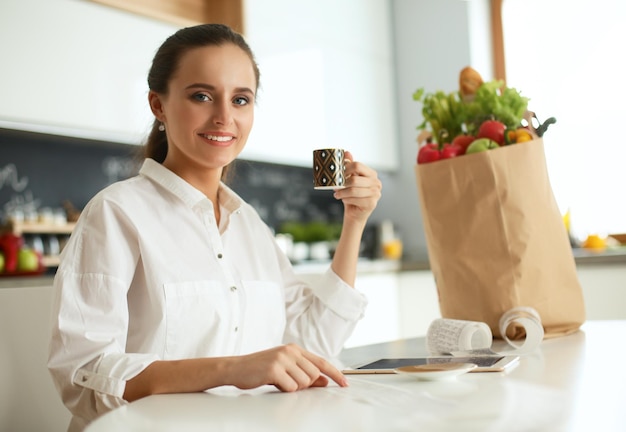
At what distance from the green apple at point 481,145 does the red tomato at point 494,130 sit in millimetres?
25

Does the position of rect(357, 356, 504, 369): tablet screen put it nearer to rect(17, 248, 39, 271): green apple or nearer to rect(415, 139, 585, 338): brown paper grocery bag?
rect(415, 139, 585, 338): brown paper grocery bag

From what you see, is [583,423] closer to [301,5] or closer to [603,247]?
[603,247]

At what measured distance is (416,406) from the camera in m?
0.79

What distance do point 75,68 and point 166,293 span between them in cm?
194

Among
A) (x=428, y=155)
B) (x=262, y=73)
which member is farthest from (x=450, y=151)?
(x=262, y=73)

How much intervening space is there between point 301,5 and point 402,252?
5.15 ft

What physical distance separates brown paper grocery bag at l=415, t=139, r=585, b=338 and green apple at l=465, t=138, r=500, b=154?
2 centimetres

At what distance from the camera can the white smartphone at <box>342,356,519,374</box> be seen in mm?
1047

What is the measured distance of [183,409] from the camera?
0.81m

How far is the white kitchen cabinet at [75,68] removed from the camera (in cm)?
273

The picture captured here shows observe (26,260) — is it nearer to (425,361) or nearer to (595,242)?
(425,361)

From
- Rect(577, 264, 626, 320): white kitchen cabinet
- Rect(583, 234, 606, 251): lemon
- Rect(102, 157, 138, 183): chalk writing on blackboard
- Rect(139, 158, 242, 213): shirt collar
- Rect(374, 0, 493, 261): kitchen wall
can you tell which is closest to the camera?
Rect(139, 158, 242, 213): shirt collar

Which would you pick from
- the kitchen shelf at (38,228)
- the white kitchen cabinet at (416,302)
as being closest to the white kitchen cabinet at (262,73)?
the kitchen shelf at (38,228)

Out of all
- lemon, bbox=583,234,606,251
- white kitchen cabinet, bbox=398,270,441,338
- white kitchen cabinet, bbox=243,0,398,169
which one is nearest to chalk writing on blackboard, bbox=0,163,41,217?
white kitchen cabinet, bbox=243,0,398,169
